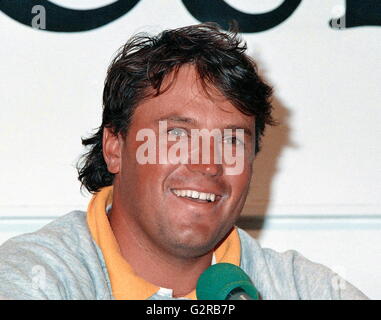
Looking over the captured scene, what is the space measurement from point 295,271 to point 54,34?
2.80ft

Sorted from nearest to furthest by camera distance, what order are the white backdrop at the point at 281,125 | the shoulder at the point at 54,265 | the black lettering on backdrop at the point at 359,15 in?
the shoulder at the point at 54,265, the white backdrop at the point at 281,125, the black lettering on backdrop at the point at 359,15

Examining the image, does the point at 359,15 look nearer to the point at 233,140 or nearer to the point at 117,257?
the point at 233,140

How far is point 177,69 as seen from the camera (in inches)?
49.6

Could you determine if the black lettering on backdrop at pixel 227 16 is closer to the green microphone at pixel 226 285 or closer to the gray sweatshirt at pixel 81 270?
the gray sweatshirt at pixel 81 270

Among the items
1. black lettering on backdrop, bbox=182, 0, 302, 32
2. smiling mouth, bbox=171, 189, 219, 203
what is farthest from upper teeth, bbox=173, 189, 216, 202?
black lettering on backdrop, bbox=182, 0, 302, 32

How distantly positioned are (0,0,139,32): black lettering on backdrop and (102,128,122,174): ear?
498 mm

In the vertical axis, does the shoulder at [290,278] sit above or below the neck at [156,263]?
below

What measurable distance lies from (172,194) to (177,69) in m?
0.22

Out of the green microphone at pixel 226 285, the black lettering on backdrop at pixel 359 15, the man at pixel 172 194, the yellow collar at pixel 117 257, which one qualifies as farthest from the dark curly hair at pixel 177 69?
the black lettering on backdrop at pixel 359 15

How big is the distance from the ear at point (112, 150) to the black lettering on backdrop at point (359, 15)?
0.80 m

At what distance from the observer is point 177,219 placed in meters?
1.21

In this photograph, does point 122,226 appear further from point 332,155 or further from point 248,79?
point 332,155

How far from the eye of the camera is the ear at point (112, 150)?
1336 millimetres

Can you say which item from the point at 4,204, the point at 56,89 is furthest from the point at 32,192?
the point at 56,89
